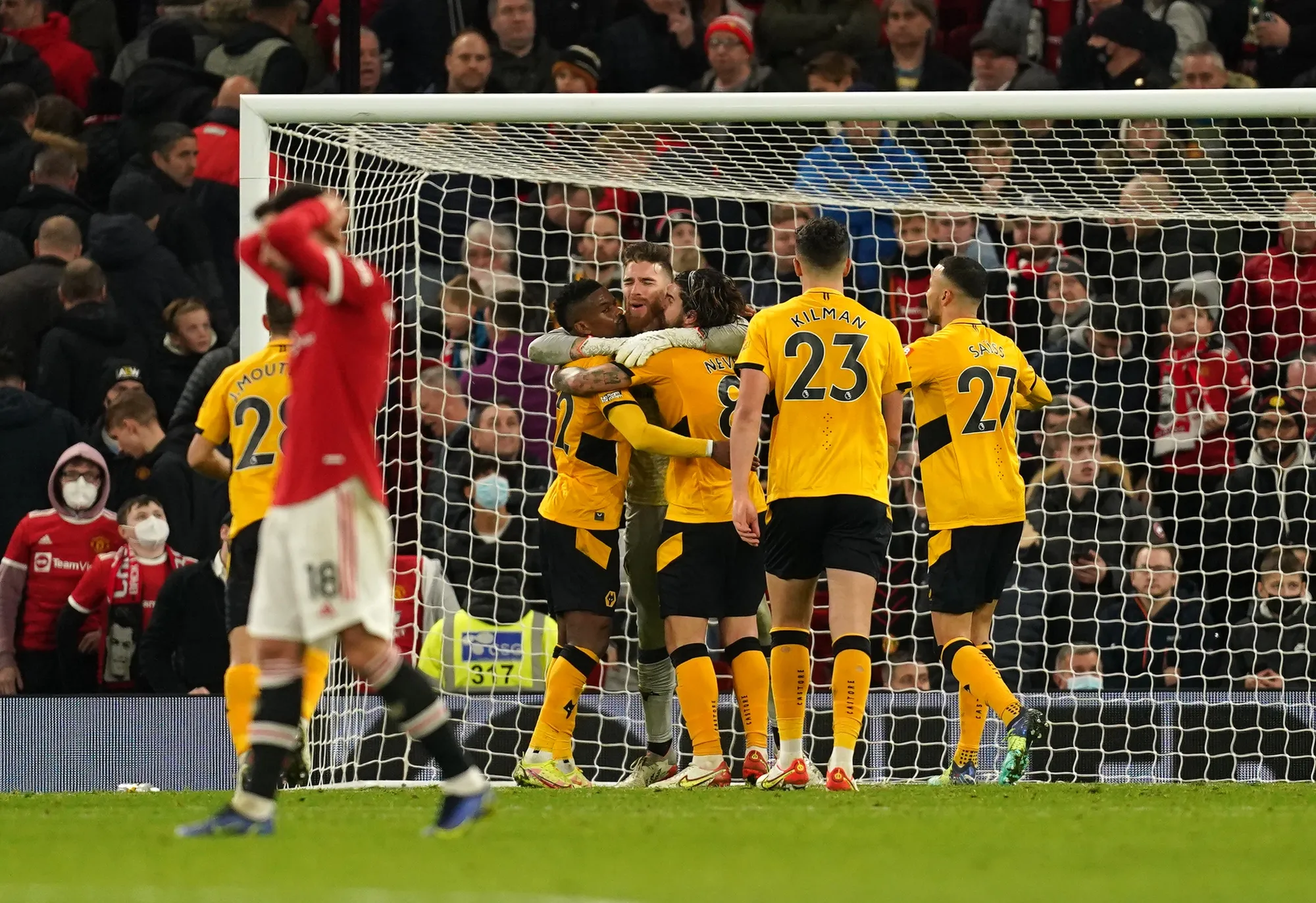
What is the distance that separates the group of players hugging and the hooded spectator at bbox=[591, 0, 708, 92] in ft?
17.2

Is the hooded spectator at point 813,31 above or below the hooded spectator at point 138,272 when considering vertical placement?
above

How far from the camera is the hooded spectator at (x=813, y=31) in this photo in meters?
13.6

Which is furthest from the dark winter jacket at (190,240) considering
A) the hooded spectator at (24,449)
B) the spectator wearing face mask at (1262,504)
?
the spectator wearing face mask at (1262,504)

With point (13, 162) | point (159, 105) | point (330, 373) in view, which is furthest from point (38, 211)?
point (330, 373)

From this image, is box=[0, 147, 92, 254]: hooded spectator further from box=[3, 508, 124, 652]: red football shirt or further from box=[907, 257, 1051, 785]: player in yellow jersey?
box=[907, 257, 1051, 785]: player in yellow jersey

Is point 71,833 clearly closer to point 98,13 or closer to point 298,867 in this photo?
point 298,867

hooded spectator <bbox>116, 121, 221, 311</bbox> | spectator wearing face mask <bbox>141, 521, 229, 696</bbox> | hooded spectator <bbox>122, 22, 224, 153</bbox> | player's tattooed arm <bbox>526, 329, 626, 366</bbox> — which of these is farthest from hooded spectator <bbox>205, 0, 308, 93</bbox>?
player's tattooed arm <bbox>526, 329, 626, 366</bbox>

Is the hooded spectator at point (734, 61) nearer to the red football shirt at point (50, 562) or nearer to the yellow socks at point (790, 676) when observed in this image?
the red football shirt at point (50, 562)

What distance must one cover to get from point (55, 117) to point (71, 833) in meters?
8.86

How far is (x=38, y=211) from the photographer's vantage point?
13.0 meters

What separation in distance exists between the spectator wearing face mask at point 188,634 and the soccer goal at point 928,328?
963 mm

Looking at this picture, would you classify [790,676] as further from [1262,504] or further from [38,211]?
[38,211]

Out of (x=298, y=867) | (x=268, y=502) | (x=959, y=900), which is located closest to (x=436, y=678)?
(x=268, y=502)

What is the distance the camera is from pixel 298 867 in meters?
4.76
